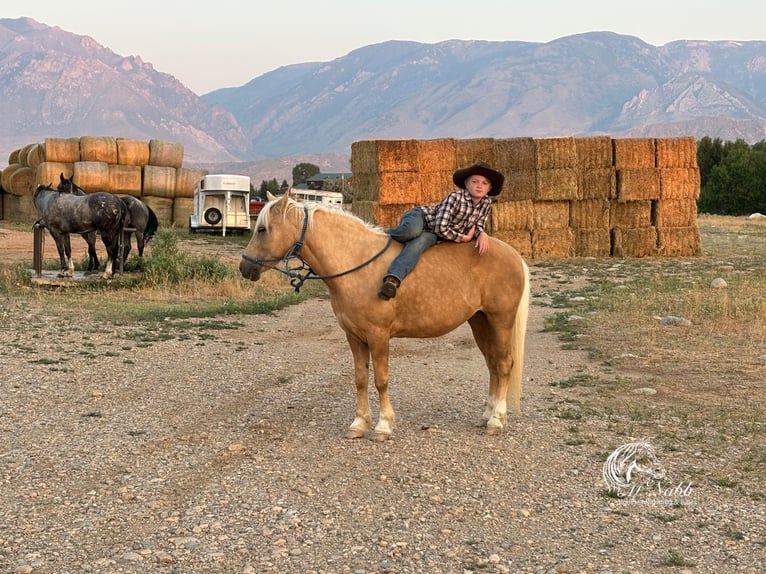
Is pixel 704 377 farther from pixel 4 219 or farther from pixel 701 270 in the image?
pixel 4 219

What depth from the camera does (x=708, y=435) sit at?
278 inches

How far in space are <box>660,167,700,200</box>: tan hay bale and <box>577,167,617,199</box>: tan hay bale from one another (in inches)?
50.1

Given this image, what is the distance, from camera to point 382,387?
278 inches

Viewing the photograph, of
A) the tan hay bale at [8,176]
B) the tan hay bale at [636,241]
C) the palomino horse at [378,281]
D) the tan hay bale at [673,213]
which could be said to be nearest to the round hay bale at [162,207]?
the tan hay bale at [8,176]

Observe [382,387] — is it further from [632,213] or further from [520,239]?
[632,213]

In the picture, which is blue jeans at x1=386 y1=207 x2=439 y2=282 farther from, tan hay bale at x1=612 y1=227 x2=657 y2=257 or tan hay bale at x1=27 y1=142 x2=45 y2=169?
tan hay bale at x1=27 y1=142 x2=45 y2=169

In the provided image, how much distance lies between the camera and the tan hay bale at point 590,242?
79.6 ft

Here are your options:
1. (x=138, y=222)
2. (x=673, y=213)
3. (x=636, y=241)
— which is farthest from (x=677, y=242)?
(x=138, y=222)

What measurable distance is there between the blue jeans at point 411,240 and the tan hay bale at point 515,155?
56.4 feet

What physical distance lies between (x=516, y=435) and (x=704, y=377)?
2923 millimetres

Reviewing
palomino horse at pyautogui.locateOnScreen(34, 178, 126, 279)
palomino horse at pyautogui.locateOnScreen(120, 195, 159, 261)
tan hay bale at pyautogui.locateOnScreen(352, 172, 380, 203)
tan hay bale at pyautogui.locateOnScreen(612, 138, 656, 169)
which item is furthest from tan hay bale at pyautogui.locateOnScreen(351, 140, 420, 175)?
palomino horse at pyautogui.locateOnScreen(34, 178, 126, 279)

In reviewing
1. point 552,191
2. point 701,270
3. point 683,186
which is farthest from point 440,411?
point 683,186

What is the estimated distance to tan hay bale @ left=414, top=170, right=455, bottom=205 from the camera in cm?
2411

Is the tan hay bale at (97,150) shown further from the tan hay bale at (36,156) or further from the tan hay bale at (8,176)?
the tan hay bale at (8,176)
